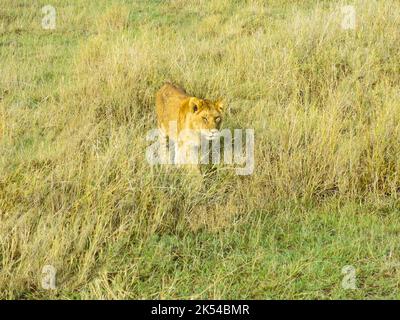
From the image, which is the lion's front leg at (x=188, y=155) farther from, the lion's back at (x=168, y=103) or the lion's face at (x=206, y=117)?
the lion's back at (x=168, y=103)

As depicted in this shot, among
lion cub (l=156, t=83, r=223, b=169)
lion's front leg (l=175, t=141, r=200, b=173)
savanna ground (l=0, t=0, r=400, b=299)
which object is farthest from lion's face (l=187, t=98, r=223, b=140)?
savanna ground (l=0, t=0, r=400, b=299)

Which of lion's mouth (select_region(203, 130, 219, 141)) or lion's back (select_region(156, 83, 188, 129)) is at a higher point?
lion's back (select_region(156, 83, 188, 129))

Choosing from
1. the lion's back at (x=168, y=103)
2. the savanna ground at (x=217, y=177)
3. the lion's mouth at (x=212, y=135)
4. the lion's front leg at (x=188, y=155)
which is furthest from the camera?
the lion's back at (x=168, y=103)

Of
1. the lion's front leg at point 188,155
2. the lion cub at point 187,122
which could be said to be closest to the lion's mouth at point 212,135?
the lion cub at point 187,122

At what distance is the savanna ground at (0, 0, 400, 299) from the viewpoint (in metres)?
4.11

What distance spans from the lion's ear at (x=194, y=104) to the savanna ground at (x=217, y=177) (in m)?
0.59

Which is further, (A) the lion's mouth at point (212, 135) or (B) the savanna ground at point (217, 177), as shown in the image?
(A) the lion's mouth at point (212, 135)

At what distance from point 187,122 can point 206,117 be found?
0.29 m

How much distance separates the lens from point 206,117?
5.71 meters

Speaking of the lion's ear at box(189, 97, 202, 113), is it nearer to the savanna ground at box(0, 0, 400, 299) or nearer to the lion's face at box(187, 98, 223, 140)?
the lion's face at box(187, 98, 223, 140)

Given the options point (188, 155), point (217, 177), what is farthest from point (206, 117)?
point (217, 177)

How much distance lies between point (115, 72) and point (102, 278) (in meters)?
4.24

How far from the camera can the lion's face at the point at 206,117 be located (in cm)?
570

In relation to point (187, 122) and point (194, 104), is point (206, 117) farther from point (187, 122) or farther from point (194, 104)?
point (187, 122)
